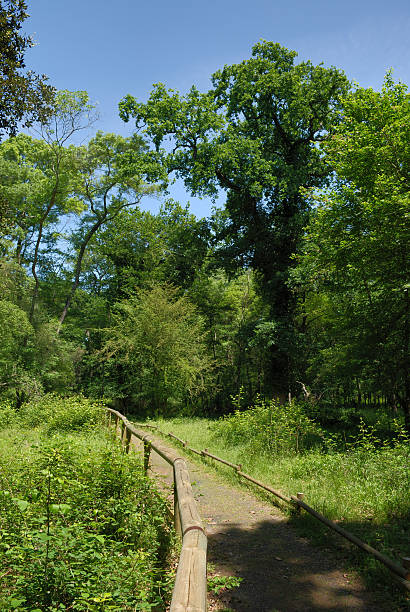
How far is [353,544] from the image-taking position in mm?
5227

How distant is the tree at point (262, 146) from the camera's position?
63.0 ft

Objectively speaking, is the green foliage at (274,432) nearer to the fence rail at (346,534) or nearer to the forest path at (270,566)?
the fence rail at (346,534)

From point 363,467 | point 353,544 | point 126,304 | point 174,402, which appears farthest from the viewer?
point 126,304

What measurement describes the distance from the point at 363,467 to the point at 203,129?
17359 millimetres

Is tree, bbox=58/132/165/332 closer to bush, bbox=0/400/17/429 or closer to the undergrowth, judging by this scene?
bush, bbox=0/400/17/429

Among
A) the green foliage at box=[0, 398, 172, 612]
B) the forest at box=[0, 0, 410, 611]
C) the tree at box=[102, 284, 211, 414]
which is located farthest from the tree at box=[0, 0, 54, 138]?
the tree at box=[102, 284, 211, 414]

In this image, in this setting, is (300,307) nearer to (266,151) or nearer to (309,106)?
(266,151)

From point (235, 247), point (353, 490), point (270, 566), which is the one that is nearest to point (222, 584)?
point (270, 566)

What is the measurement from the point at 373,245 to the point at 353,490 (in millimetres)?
6705

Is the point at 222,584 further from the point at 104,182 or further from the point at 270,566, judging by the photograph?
the point at 104,182

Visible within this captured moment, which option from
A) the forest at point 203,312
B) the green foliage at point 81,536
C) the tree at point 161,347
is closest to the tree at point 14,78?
the forest at point 203,312

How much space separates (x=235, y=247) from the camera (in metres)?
21.3

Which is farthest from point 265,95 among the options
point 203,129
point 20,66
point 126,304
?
point 126,304

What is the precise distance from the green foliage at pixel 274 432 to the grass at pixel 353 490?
7.7 inches
